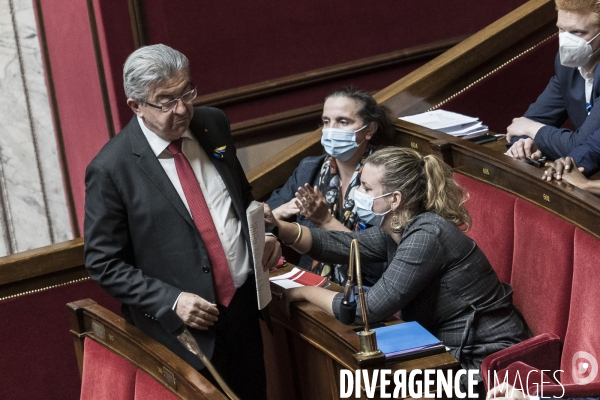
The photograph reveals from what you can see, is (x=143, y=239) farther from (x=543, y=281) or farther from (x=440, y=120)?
(x=440, y=120)

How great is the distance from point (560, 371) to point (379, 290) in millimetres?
504

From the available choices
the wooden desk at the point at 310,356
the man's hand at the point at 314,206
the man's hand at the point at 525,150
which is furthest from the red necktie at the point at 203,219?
the man's hand at the point at 525,150

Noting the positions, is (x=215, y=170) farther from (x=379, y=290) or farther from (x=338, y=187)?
(x=338, y=187)

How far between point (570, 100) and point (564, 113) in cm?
13

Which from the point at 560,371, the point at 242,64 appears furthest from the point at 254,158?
the point at 560,371

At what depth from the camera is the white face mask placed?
8.68 feet

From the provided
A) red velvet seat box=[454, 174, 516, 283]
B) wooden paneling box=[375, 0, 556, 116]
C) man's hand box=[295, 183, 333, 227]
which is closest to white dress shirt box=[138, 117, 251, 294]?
man's hand box=[295, 183, 333, 227]

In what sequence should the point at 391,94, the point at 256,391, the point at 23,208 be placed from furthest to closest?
the point at 23,208 → the point at 391,94 → the point at 256,391

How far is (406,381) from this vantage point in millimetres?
2020

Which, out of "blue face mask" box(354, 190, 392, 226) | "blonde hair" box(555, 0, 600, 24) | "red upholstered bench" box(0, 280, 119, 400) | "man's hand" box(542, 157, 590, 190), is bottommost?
"red upholstered bench" box(0, 280, 119, 400)

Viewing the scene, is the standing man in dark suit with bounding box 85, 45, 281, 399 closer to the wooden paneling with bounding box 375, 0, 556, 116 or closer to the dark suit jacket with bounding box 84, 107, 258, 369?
the dark suit jacket with bounding box 84, 107, 258, 369

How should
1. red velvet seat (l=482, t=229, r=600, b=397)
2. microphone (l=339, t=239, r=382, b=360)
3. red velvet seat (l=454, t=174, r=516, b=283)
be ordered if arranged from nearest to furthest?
microphone (l=339, t=239, r=382, b=360) < red velvet seat (l=482, t=229, r=600, b=397) < red velvet seat (l=454, t=174, r=516, b=283)

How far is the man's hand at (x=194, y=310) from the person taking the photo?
2.15 m

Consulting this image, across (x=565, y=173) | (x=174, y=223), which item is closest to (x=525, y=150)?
(x=565, y=173)
